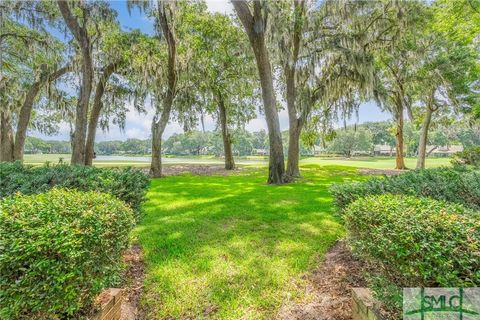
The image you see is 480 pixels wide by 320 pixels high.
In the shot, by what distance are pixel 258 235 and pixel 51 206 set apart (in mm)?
3088

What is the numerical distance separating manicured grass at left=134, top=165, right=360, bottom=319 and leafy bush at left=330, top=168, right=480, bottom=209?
0.94 m

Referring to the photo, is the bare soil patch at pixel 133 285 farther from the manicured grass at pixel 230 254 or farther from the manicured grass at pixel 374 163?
the manicured grass at pixel 374 163

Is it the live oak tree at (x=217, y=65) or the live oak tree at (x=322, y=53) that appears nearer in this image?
the live oak tree at (x=322, y=53)

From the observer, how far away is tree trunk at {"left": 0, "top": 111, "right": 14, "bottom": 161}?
13736 millimetres

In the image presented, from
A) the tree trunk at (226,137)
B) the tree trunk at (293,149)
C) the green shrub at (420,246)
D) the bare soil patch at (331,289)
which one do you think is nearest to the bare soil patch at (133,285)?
the bare soil patch at (331,289)

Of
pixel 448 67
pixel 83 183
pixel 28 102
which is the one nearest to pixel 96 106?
pixel 28 102

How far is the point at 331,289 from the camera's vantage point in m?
3.03

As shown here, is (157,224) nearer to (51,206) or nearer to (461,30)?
(51,206)

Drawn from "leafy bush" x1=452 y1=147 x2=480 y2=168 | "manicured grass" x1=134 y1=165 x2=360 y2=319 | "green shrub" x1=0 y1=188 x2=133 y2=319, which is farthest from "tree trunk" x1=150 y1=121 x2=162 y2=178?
"leafy bush" x1=452 y1=147 x2=480 y2=168

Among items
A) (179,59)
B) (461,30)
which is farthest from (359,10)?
(179,59)

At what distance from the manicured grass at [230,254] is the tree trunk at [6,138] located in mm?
12023

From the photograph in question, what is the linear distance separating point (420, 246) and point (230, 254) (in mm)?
2531

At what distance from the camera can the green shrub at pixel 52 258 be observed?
5.47 feet

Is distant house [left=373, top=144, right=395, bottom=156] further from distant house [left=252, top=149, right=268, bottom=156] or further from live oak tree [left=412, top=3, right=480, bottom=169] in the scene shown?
live oak tree [left=412, top=3, right=480, bottom=169]
